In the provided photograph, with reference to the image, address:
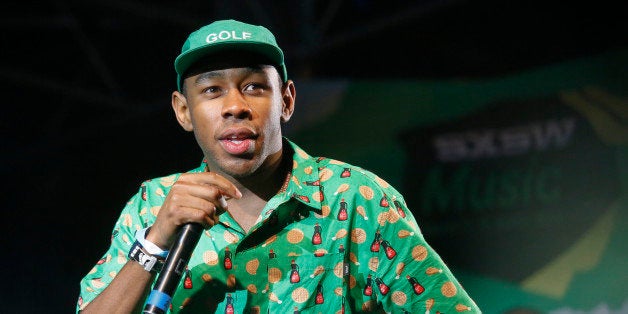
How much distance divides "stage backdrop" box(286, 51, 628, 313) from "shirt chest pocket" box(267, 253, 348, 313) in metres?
2.30

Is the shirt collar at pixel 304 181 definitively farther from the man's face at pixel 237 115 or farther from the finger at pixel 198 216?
the finger at pixel 198 216

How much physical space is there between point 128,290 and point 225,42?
23.9 inches

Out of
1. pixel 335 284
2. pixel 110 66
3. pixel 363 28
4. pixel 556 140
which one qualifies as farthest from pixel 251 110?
pixel 110 66

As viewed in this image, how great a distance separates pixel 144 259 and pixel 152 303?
10.0 inches

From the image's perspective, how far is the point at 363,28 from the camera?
15.3 feet

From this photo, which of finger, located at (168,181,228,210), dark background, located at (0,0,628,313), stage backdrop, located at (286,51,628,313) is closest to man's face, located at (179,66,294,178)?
finger, located at (168,181,228,210)

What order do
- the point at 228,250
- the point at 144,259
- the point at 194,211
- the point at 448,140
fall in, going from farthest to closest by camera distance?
1. the point at 448,140
2. the point at 228,250
3. the point at 144,259
4. the point at 194,211

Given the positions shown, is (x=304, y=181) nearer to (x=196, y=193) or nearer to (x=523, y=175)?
(x=196, y=193)

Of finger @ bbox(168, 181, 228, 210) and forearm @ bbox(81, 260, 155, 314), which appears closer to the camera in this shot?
finger @ bbox(168, 181, 228, 210)

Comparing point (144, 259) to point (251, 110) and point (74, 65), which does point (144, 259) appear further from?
point (74, 65)

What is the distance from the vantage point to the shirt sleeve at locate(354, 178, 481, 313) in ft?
5.71

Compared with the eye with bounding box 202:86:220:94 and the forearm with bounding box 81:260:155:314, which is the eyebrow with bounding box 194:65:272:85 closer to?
the eye with bounding box 202:86:220:94

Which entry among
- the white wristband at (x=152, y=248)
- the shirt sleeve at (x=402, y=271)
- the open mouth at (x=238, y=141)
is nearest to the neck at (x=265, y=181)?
the open mouth at (x=238, y=141)

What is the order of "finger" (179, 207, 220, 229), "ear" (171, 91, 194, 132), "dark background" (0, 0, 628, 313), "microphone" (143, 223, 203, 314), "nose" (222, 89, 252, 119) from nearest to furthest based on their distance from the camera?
"microphone" (143, 223, 203, 314) → "finger" (179, 207, 220, 229) → "nose" (222, 89, 252, 119) → "ear" (171, 91, 194, 132) → "dark background" (0, 0, 628, 313)
